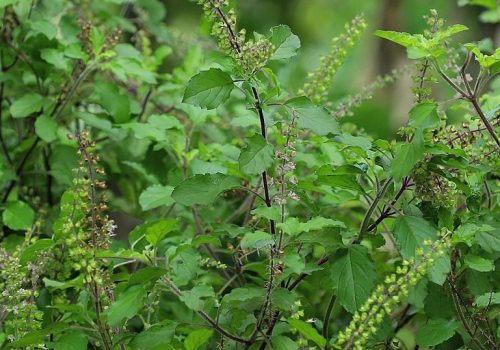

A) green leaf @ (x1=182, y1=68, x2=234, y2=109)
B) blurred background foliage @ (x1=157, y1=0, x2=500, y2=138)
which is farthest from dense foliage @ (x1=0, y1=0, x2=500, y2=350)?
blurred background foliage @ (x1=157, y1=0, x2=500, y2=138)

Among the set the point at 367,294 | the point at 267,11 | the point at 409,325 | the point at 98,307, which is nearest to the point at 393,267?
the point at 409,325

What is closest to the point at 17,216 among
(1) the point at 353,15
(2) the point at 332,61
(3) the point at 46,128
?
(3) the point at 46,128

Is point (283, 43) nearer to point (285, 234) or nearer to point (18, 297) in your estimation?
point (285, 234)

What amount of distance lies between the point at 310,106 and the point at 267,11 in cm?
989

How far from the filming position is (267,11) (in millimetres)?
11031

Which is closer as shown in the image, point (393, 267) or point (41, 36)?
point (393, 267)

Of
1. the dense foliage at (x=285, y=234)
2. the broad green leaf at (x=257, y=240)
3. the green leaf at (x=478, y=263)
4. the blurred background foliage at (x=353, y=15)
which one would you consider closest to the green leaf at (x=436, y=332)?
the dense foliage at (x=285, y=234)

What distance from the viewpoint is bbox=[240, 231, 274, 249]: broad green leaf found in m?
1.24

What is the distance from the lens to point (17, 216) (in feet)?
6.40

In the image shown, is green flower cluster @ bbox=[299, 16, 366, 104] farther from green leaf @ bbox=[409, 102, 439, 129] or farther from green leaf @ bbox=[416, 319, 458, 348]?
green leaf @ bbox=[416, 319, 458, 348]

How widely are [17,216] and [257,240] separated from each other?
2.99ft

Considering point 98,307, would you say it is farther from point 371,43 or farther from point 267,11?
point 371,43

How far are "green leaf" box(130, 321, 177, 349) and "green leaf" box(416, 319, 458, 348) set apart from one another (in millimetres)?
459

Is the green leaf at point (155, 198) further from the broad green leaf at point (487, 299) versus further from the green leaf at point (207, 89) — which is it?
the broad green leaf at point (487, 299)
